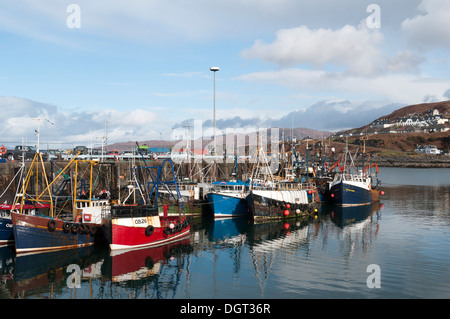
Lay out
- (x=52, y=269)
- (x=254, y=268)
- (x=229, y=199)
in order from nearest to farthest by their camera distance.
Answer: (x=52, y=269) < (x=254, y=268) < (x=229, y=199)

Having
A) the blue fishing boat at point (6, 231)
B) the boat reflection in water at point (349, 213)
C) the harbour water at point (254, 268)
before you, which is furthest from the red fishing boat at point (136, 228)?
the boat reflection in water at point (349, 213)

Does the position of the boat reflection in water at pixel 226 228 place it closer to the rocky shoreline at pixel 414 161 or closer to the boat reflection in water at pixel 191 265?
the boat reflection in water at pixel 191 265

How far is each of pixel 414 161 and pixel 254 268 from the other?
597 ft

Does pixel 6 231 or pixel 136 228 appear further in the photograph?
pixel 6 231

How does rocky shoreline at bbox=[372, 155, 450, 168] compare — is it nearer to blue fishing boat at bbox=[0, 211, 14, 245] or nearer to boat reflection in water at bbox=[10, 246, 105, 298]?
boat reflection in water at bbox=[10, 246, 105, 298]

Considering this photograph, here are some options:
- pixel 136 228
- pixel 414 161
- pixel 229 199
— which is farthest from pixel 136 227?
pixel 414 161

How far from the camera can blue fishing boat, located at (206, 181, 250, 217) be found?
4853cm

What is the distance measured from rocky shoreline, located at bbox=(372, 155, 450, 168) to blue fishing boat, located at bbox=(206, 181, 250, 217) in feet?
501

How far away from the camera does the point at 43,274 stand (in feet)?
86.3

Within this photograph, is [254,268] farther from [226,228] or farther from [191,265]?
[226,228]

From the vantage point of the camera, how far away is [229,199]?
163ft

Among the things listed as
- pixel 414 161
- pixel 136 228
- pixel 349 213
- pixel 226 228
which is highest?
pixel 414 161

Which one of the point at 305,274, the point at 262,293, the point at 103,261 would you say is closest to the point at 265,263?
the point at 305,274

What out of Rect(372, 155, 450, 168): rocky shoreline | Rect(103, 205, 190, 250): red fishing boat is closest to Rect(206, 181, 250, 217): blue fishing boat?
Rect(103, 205, 190, 250): red fishing boat
